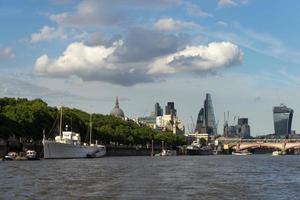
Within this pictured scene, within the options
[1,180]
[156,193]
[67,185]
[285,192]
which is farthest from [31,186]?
[285,192]

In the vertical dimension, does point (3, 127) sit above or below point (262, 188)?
above

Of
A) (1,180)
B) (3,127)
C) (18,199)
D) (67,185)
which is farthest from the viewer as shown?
(3,127)

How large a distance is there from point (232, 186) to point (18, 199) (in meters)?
26.2

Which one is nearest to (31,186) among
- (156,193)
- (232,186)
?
(156,193)

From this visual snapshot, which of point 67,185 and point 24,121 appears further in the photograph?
point 24,121

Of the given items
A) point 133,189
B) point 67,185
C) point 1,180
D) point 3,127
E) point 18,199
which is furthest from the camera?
point 3,127

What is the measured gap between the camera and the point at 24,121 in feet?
645

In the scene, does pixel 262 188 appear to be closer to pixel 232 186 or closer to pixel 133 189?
pixel 232 186

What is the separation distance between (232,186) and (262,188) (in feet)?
10.9

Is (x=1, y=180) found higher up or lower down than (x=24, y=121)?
lower down

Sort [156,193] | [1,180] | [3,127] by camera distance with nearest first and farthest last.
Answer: [156,193], [1,180], [3,127]

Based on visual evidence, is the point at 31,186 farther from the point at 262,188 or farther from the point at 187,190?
the point at 262,188

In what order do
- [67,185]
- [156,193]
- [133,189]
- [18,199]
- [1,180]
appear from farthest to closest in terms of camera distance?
[1,180] → [67,185] → [133,189] → [156,193] → [18,199]

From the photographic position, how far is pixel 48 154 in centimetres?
19300
